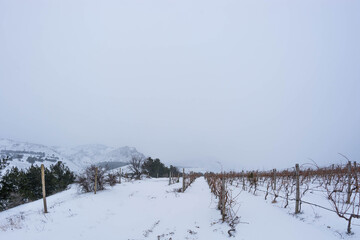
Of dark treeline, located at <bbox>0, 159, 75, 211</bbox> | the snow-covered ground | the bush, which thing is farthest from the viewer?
dark treeline, located at <bbox>0, 159, 75, 211</bbox>

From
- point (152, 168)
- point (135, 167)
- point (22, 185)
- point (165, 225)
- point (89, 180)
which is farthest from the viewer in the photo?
point (152, 168)

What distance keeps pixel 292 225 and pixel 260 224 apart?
1.07 meters

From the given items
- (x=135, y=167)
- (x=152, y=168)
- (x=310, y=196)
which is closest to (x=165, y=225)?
(x=310, y=196)

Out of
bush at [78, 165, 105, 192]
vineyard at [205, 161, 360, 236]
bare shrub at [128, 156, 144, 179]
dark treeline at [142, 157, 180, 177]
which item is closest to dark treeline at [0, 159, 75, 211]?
bush at [78, 165, 105, 192]

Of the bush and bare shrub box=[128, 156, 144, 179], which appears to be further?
bare shrub box=[128, 156, 144, 179]

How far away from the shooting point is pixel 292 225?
6.14m

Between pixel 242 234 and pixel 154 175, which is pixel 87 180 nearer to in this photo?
pixel 242 234

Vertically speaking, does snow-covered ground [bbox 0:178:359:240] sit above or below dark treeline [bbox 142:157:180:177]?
above

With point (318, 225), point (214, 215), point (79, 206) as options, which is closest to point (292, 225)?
point (318, 225)

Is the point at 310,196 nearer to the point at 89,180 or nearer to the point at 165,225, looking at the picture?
the point at 165,225

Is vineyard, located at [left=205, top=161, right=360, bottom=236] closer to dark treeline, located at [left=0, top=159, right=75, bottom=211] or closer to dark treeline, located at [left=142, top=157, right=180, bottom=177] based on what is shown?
dark treeline, located at [left=0, top=159, right=75, bottom=211]

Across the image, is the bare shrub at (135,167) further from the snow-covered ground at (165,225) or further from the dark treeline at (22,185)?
the snow-covered ground at (165,225)

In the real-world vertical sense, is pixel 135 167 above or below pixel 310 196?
below

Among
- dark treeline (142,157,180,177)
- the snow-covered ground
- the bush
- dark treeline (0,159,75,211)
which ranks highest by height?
the snow-covered ground
